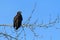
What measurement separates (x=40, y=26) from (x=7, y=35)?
101cm

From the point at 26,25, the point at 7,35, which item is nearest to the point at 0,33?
the point at 7,35

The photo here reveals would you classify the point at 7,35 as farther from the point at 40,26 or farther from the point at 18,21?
the point at 18,21

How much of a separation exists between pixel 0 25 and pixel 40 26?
1.27 meters

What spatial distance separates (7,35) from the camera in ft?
22.6

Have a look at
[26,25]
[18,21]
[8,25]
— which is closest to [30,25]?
[26,25]

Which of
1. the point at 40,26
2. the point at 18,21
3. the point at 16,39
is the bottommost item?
the point at 16,39

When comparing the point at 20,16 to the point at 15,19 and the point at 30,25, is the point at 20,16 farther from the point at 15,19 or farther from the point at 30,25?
the point at 30,25

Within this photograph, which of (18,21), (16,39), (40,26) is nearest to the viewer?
(16,39)

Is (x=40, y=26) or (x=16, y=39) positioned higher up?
(x=40, y=26)

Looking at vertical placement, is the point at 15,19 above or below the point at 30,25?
above

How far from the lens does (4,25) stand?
7.07 metres

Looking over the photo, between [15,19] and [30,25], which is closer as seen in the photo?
[30,25]

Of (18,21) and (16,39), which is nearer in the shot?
(16,39)

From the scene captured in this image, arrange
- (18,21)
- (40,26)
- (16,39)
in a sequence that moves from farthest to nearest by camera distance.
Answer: (18,21) < (40,26) < (16,39)
